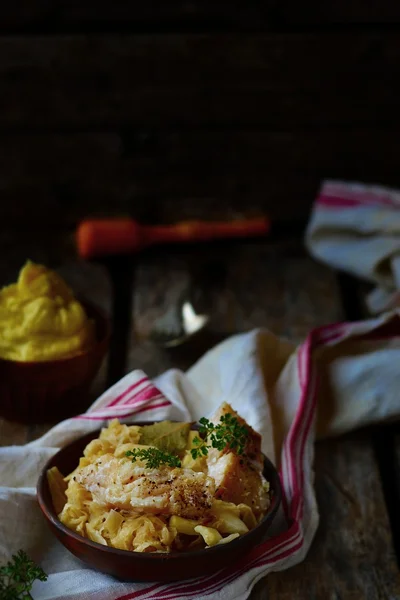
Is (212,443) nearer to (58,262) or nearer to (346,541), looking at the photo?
(346,541)

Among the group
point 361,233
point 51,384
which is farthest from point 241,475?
point 361,233

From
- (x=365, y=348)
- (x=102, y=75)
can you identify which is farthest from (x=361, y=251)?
(x=102, y=75)

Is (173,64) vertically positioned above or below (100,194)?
above

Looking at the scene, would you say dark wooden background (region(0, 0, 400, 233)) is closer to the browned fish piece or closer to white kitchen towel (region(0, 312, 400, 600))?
white kitchen towel (region(0, 312, 400, 600))

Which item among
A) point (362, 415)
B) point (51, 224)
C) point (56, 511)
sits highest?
point (56, 511)

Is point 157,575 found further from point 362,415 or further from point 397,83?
point 397,83

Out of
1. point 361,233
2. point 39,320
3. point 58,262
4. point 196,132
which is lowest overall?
point 58,262
